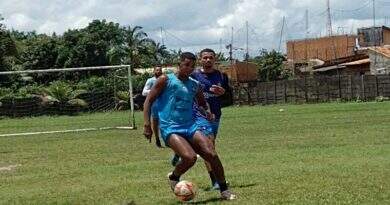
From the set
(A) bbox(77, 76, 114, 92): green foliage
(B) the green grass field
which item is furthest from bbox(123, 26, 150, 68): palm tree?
(B) the green grass field

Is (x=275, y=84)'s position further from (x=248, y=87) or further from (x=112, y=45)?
(x=112, y=45)

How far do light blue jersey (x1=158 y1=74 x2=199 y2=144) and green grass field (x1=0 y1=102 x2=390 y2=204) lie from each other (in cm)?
92

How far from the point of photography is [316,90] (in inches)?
2130

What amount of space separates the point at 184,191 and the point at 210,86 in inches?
79.9

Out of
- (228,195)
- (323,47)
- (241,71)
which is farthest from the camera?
(323,47)

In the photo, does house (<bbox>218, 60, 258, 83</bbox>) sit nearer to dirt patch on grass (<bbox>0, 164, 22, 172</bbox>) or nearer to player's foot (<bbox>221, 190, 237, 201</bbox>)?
dirt patch on grass (<bbox>0, 164, 22, 172</bbox>)

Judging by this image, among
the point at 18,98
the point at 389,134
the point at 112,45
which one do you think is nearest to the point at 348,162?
the point at 389,134

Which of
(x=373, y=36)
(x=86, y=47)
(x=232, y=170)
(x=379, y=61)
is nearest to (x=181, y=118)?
(x=232, y=170)

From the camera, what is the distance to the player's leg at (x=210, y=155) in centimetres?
921

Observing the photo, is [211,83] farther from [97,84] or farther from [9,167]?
[97,84]

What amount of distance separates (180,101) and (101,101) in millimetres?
37173

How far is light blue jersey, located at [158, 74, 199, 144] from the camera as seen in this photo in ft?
30.5

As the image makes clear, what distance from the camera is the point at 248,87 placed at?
56844 millimetres

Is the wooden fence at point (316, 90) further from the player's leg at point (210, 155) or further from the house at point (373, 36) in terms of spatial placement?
the player's leg at point (210, 155)
